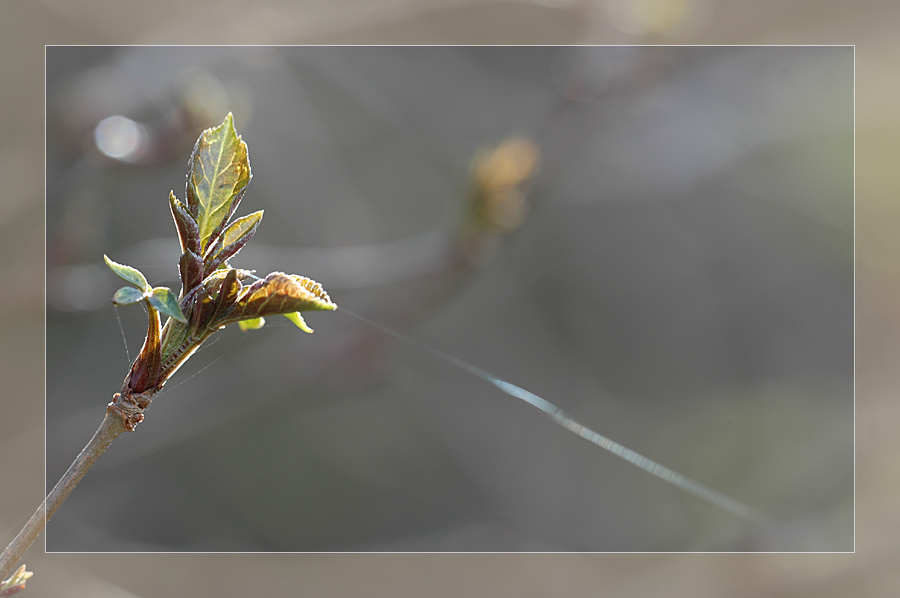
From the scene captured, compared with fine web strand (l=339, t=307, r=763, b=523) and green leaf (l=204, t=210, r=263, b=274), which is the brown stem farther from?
fine web strand (l=339, t=307, r=763, b=523)

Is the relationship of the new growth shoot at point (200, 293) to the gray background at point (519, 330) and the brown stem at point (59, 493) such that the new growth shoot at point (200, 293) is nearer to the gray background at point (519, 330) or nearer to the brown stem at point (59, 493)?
the brown stem at point (59, 493)

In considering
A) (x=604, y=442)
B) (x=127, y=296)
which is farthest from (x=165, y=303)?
(x=604, y=442)

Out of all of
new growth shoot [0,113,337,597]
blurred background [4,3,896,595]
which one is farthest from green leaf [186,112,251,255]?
blurred background [4,3,896,595]

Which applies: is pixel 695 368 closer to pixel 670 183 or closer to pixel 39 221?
pixel 670 183

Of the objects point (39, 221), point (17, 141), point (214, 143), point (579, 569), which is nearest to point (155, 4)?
point (17, 141)

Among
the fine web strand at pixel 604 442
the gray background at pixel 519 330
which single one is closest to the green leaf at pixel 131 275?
the gray background at pixel 519 330

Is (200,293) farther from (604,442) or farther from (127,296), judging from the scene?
(604,442)
